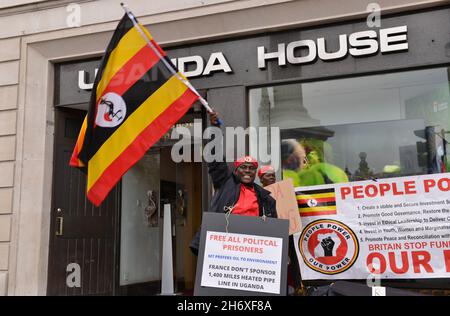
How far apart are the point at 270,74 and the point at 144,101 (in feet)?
8.25

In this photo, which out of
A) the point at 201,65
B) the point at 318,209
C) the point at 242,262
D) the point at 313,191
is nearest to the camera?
the point at 242,262

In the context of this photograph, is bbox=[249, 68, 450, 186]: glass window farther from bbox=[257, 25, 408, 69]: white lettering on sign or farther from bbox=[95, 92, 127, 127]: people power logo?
bbox=[95, 92, 127, 127]: people power logo

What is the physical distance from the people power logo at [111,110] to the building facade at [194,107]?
7.65ft

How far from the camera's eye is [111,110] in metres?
4.79

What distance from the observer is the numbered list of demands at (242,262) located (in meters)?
4.12

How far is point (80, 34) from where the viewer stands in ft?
25.6

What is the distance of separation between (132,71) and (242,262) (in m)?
2.19

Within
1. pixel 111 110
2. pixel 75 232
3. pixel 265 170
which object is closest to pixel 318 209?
pixel 265 170

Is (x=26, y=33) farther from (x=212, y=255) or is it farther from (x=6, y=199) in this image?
(x=212, y=255)

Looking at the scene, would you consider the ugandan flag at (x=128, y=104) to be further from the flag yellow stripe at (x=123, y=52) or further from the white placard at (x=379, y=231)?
the white placard at (x=379, y=231)

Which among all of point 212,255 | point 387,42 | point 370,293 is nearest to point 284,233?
point 212,255

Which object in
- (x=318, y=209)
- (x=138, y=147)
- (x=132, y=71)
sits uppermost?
(x=132, y=71)

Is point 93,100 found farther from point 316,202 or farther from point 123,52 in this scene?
point 316,202

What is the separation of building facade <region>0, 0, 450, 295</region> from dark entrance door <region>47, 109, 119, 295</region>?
2 cm
